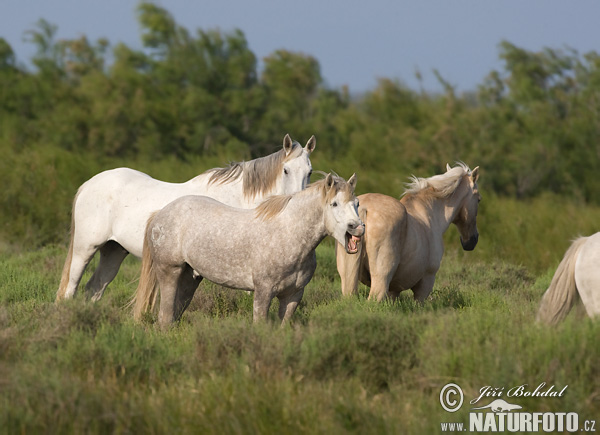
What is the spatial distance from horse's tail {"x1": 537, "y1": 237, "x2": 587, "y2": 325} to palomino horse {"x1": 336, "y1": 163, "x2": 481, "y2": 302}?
1.71 metres

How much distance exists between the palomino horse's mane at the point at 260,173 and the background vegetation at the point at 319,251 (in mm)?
1168

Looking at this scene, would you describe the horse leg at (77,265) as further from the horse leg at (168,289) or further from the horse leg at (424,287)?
the horse leg at (424,287)

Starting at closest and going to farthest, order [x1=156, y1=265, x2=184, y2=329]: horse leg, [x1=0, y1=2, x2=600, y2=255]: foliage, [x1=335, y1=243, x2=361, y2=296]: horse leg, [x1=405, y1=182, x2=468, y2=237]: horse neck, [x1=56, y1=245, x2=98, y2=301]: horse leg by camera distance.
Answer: [x1=156, y1=265, x2=184, y2=329]: horse leg → [x1=335, y1=243, x2=361, y2=296]: horse leg → [x1=405, y1=182, x2=468, y2=237]: horse neck → [x1=56, y1=245, x2=98, y2=301]: horse leg → [x1=0, y1=2, x2=600, y2=255]: foliage

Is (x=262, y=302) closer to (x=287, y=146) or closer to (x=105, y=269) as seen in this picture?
(x=287, y=146)

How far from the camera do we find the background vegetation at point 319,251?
454 centimetres

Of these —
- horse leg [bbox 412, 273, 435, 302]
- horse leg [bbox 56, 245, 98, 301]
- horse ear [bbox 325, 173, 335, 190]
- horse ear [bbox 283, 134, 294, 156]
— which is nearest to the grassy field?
horse ear [bbox 325, 173, 335, 190]

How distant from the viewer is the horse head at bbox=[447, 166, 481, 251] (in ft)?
27.5

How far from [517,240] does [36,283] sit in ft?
30.3

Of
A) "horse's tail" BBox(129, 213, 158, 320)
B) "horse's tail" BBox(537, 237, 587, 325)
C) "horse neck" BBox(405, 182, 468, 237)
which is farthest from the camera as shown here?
"horse neck" BBox(405, 182, 468, 237)

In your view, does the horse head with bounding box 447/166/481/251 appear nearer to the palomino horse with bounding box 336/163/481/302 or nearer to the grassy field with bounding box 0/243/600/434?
the palomino horse with bounding box 336/163/481/302

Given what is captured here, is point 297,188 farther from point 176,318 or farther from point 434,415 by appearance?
point 434,415

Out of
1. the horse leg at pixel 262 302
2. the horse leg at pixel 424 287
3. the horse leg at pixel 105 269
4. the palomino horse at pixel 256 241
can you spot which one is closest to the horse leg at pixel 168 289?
the palomino horse at pixel 256 241

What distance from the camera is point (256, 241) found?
6.00m

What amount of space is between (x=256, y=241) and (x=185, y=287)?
3.43ft
